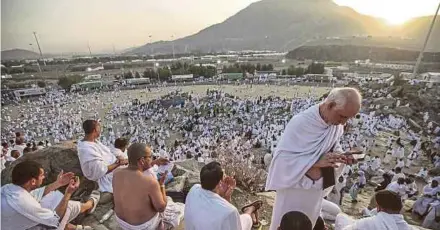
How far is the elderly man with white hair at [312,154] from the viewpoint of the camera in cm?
181

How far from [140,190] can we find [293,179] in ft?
3.30

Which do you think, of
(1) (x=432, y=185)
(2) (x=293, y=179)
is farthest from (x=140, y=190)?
(1) (x=432, y=185)

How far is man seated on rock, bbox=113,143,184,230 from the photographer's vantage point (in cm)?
197

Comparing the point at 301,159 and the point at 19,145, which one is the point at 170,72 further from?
the point at 301,159

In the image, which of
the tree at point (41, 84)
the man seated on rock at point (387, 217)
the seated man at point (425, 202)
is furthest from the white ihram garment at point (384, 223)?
the tree at point (41, 84)

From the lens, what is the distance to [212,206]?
1.67 metres

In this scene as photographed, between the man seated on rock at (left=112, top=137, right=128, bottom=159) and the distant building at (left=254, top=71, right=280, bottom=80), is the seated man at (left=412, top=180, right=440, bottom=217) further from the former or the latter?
the distant building at (left=254, top=71, right=280, bottom=80)

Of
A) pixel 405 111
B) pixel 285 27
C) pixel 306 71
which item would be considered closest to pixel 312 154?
pixel 405 111

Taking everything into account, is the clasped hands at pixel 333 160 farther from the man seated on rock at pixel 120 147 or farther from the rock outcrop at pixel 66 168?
the man seated on rock at pixel 120 147

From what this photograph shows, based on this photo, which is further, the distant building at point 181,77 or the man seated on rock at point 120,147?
the distant building at point 181,77

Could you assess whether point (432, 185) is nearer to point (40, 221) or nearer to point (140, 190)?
point (140, 190)

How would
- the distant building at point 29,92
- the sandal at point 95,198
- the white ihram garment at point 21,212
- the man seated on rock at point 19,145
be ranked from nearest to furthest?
the white ihram garment at point 21,212, the sandal at point 95,198, the man seated on rock at point 19,145, the distant building at point 29,92

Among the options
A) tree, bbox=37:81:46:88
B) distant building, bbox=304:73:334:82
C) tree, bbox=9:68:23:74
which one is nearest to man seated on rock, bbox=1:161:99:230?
distant building, bbox=304:73:334:82

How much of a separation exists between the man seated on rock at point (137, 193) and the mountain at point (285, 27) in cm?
10281
